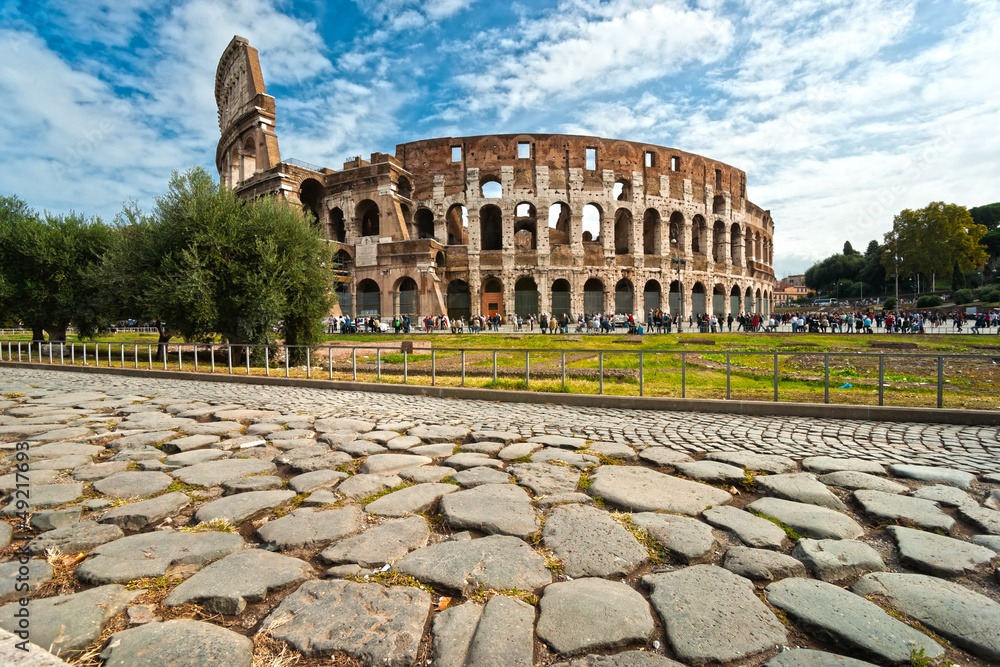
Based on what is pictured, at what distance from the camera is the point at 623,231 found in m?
36.8

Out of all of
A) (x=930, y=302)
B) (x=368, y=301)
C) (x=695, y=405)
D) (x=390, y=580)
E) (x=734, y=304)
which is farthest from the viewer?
(x=930, y=302)

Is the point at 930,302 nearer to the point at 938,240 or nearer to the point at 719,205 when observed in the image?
the point at 938,240

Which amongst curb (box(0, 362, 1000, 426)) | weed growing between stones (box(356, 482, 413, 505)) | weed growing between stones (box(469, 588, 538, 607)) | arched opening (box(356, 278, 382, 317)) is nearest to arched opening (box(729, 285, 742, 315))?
arched opening (box(356, 278, 382, 317))

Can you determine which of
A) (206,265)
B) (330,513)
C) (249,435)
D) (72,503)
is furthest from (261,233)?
(330,513)

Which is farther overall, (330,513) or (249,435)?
(249,435)

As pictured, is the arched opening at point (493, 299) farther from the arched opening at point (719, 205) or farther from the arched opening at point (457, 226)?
the arched opening at point (719, 205)

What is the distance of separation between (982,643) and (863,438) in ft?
11.4

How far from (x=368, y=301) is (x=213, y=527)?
103 feet

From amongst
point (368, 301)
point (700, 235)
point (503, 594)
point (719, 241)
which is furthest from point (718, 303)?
point (503, 594)

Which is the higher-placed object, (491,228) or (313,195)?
(313,195)

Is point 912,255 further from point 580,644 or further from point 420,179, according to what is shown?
point 580,644

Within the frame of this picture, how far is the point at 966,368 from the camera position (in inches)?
364

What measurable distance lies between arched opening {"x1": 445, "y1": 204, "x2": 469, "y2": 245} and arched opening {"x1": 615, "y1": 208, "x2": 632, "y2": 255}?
40.5 ft

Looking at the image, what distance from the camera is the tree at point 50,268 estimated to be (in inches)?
604
